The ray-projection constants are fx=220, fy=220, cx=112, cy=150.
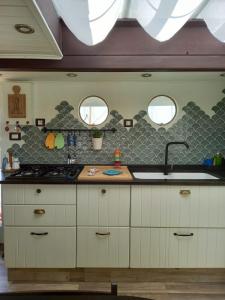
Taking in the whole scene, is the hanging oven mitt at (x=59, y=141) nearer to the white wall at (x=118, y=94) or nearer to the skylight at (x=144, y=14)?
the white wall at (x=118, y=94)

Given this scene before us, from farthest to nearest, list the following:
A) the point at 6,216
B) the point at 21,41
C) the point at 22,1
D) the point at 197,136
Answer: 1. the point at 197,136
2. the point at 6,216
3. the point at 21,41
4. the point at 22,1

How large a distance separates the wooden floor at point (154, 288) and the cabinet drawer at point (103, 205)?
21.1 inches

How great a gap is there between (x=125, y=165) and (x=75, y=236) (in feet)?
2.96

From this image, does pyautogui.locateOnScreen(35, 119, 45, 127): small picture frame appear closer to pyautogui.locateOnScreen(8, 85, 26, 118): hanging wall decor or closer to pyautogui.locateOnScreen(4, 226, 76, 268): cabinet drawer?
pyautogui.locateOnScreen(8, 85, 26, 118): hanging wall decor

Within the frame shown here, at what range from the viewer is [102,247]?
1.89 metres

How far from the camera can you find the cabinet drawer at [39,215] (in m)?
1.85

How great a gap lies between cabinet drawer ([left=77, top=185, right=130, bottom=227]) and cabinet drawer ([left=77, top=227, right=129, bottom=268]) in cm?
7

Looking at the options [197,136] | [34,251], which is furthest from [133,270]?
[197,136]

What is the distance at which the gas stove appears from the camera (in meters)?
1.87

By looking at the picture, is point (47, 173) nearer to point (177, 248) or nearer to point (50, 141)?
point (50, 141)

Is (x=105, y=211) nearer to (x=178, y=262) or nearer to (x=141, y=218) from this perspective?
(x=141, y=218)

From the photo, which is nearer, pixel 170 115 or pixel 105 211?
pixel 105 211

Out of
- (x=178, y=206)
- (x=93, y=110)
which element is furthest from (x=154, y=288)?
(x=93, y=110)

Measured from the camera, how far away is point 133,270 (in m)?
1.94
